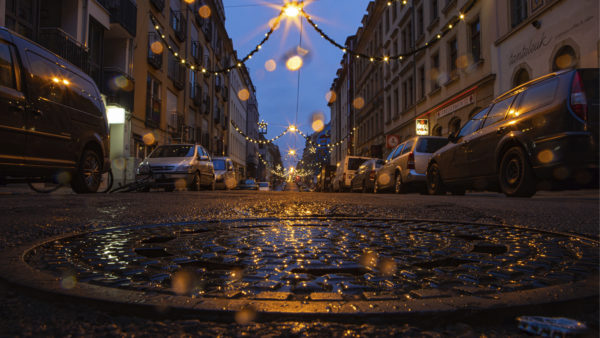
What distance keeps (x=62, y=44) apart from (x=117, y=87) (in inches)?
161

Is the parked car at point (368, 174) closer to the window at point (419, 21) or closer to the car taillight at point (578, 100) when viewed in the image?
the car taillight at point (578, 100)

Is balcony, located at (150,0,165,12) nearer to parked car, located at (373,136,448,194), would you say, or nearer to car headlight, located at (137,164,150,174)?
car headlight, located at (137,164,150,174)

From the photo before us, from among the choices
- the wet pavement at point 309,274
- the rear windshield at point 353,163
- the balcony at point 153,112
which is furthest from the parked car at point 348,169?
the wet pavement at point 309,274

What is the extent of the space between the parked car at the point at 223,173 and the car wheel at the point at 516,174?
12.9 metres

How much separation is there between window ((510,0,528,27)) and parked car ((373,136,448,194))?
17.6 feet

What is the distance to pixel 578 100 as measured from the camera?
15.4ft

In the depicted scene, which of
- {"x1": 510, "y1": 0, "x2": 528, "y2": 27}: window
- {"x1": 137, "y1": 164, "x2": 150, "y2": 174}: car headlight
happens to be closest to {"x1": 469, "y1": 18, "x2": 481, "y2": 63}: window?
{"x1": 510, "y1": 0, "x2": 528, "y2": 27}: window

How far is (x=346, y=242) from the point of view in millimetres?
1705

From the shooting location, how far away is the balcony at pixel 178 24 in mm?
22906

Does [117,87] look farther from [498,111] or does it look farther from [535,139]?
[535,139]

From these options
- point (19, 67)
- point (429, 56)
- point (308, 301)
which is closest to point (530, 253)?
point (308, 301)

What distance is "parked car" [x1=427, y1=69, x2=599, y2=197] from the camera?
→ 468 cm

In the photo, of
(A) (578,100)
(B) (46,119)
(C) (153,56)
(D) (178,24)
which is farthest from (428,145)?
(D) (178,24)

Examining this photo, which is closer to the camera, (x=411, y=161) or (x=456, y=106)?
(x=411, y=161)
